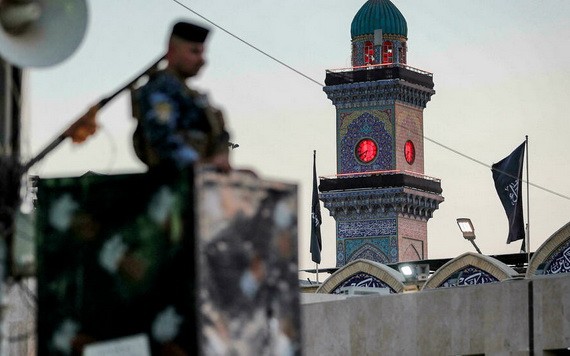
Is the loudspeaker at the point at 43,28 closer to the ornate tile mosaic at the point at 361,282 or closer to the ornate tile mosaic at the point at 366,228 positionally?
the ornate tile mosaic at the point at 361,282

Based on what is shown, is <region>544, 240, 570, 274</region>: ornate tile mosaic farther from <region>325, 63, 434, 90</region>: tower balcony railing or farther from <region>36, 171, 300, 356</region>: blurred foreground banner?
<region>325, 63, 434, 90</region>: tower balcony railing

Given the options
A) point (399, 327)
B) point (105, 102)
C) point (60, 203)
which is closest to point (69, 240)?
point (60, 203)

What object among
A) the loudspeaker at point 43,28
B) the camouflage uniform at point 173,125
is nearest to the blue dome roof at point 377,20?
the loudspeaker at point 43,28

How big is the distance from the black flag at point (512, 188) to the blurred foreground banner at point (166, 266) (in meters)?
30.0

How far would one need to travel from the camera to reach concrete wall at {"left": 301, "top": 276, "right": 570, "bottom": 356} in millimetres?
12039

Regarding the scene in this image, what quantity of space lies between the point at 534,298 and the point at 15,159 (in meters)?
7.17

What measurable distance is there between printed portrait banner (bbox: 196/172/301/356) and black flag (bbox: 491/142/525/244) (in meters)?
29.9

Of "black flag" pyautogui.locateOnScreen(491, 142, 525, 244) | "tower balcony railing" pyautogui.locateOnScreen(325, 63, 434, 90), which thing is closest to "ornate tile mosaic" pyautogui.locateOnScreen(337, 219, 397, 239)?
"tower balcony railing" pyautogui.locateOnScreen(325, 63, 434, 90)

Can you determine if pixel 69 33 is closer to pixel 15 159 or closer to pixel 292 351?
pixel 15 159

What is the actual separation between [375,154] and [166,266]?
8058 cm

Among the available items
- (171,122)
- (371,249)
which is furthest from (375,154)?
(171,122)

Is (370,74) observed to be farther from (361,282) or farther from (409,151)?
(361,282)

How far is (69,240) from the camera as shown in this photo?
4.87 meters

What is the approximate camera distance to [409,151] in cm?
8700
